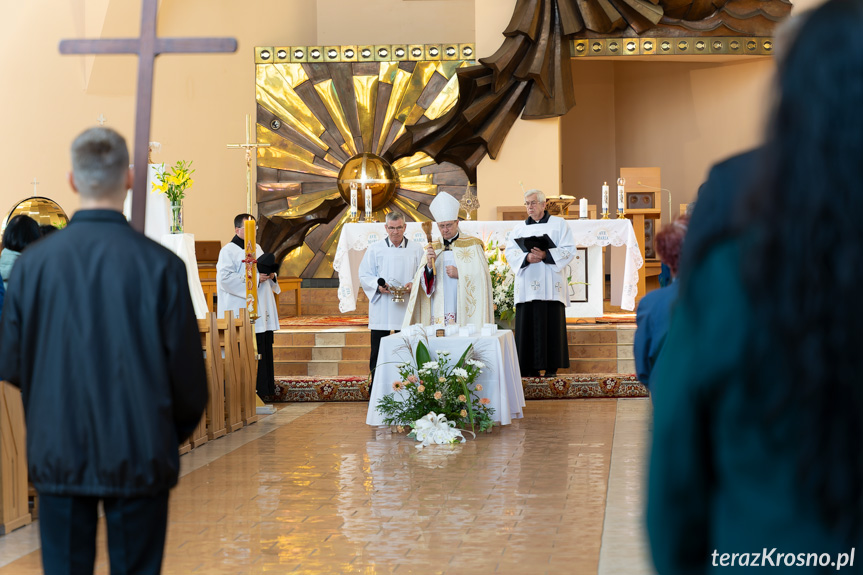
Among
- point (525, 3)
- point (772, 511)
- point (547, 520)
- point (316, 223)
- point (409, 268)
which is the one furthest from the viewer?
point (316, 223)

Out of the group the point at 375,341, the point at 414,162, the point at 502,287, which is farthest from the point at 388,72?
the point at 375,341

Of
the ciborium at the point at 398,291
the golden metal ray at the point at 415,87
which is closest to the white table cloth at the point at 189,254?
the ciborium at the point at 398,291

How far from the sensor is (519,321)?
362 inches

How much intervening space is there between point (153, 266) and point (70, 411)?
39 cm

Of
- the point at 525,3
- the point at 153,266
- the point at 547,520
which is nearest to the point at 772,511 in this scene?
the point at 153,266

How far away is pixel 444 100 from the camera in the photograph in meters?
13.6

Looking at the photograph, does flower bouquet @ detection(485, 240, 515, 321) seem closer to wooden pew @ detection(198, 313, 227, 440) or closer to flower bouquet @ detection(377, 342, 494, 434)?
flower bouquet @ detection(377, 342, 494, 434)

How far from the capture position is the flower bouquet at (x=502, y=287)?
956 cm

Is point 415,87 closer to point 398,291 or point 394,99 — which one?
point 394,99

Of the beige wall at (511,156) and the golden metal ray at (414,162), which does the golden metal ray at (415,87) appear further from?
the beige wall at (511,156)

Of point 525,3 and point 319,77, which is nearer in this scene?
point 525,3

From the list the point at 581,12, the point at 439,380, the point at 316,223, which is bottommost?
the point at 439,380

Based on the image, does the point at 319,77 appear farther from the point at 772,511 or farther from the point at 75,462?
the point at 772,511

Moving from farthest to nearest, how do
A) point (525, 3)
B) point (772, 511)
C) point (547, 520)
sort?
1. point (525, 3)
2. point (547, 520)
3. point (772, 511)
